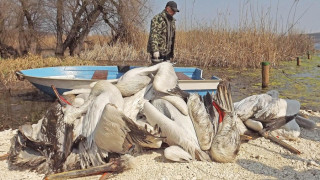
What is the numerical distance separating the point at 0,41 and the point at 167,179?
14.8 meters

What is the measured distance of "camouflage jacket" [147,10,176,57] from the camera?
6789 millimetres

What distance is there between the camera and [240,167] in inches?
134

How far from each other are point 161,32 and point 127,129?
426 centimetres

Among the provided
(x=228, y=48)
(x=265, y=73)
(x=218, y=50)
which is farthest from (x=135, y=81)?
(x=218, y=50)

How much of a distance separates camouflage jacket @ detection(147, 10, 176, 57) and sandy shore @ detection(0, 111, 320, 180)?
11.7 ft

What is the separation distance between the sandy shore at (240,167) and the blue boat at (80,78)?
2.98 m

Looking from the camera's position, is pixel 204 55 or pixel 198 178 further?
pixel 204 55

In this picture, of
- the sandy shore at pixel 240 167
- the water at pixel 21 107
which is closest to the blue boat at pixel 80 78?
the water at pixel 21 107

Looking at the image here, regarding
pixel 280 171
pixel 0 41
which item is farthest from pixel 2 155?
pixel 0 41

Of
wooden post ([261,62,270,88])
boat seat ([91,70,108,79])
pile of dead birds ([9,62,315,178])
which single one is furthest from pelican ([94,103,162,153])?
wooden post ([261,62,270,88])

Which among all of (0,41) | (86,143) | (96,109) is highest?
(0,41)

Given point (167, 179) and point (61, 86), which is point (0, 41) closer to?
point (61, 86)

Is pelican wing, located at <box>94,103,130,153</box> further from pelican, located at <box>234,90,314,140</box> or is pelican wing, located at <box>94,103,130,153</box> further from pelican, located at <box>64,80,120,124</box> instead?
pelican, located at <box>234,90,314,140</box>

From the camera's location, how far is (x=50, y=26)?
56.4 feet
